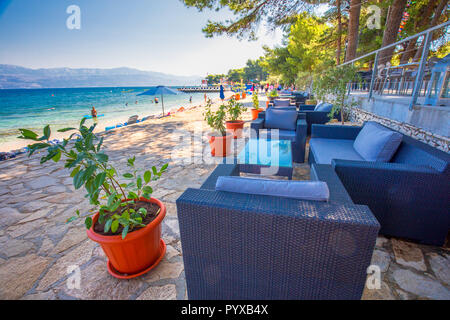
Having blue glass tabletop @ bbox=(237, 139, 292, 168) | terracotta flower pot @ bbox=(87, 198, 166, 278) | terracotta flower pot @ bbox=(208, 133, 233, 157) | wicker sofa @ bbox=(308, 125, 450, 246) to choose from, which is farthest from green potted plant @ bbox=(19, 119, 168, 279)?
terracotta flower pot @ bbox=(208, 133, 233, 157)

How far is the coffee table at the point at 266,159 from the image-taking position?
2344 millimetres

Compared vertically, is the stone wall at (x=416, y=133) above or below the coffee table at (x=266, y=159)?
above

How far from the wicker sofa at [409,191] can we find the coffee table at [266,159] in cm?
69

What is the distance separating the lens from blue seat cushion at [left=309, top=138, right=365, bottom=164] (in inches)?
98.6

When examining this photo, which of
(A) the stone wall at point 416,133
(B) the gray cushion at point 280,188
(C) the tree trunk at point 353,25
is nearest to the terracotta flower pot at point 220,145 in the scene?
(A) the stone wall at point 416,133

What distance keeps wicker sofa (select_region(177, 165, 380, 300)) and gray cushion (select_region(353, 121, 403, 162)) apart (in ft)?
4.41

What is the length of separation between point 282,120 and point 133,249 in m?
3.61

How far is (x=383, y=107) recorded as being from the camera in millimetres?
3365

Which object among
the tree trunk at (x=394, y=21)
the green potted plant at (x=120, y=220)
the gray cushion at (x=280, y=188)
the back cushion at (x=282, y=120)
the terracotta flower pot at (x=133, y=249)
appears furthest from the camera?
the tree trunk at (x=394, y=21)

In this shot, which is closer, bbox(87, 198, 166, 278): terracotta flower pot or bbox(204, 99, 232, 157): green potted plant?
bbox(87, 198, 166, 278): terracotta flower pot

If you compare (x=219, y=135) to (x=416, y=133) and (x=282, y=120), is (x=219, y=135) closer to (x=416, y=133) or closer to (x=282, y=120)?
(x=282, y=120)

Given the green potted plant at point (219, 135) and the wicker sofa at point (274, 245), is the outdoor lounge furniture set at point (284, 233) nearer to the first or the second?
the wicker sofa at point (274, 245)

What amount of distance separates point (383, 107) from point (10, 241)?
17.4ft

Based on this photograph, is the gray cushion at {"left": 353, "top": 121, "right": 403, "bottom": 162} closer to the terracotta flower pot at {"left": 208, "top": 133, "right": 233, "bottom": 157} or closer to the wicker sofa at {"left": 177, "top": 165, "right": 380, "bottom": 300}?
the wicker sofa at {"left": 177, "top": 165, "right": 380, "bottom": 300}
